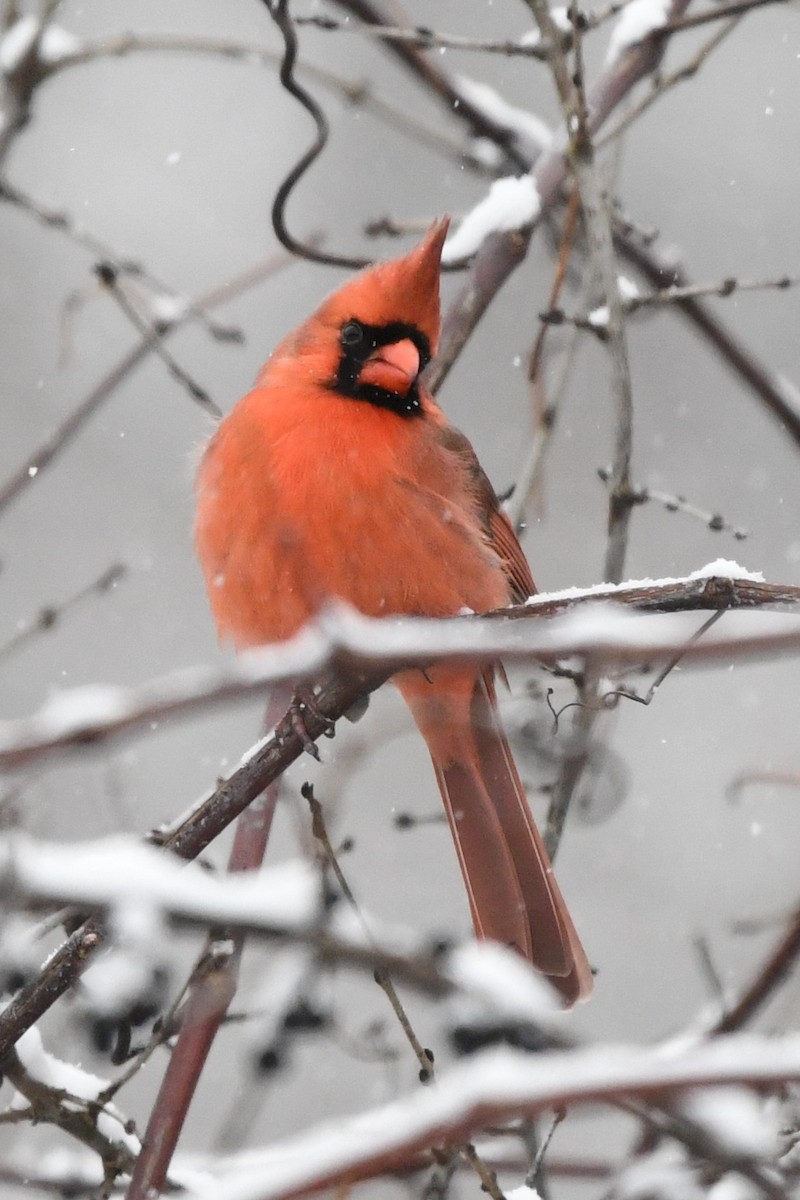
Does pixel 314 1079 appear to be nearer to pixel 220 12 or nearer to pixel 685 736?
pixel 685 736

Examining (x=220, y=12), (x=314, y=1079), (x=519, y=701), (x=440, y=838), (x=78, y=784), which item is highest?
(x=220, y=12)

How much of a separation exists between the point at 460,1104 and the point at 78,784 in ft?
7.08

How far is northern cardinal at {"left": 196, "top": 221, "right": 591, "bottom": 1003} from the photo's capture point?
2771 mm

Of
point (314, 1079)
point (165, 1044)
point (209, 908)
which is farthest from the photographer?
point (314, 1079)

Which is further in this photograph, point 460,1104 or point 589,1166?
point 589,1166

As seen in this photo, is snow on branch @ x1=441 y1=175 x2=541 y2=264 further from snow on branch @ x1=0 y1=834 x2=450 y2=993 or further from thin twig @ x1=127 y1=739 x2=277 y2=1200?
snow on branch @ x1=0 y1=834 x2=450 y2=993

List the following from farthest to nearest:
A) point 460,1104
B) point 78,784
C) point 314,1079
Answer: point 314,1079 → point 78,784 → point 460,1104

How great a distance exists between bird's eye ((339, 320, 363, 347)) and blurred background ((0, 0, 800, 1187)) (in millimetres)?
1960

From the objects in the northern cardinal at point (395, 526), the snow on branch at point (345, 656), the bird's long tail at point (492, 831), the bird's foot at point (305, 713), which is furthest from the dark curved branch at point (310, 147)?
the snow on branch at point (345, 656)

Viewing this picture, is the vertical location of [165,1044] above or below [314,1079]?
above

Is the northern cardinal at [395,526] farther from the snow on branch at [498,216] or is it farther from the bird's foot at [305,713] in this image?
the bird's foot at [305,713]

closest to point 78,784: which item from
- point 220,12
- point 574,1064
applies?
point 574,1064

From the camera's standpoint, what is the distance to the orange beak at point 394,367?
293cm

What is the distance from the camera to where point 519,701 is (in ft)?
9.21
